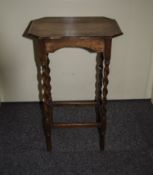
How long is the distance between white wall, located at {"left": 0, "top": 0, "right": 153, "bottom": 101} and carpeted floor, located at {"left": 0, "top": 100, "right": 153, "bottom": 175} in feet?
0.49

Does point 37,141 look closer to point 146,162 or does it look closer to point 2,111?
point 2,111

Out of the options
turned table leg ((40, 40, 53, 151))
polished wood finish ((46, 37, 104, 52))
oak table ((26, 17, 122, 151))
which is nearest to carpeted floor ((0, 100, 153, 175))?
turned table leg ((40, 40, 53, 151))

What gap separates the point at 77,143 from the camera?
168 cm

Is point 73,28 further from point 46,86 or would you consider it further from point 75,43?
point 46,86

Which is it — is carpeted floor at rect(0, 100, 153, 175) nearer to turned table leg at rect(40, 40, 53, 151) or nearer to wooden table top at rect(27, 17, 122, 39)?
turned table leg at rect(40, 40, 53, 151)

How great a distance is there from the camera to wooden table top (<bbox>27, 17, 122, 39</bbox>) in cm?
126

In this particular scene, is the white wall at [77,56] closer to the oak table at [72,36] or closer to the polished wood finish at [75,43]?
the oak table at [72,36]

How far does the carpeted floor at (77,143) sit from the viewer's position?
1485 mm

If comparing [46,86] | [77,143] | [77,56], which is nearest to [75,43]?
[46,86]

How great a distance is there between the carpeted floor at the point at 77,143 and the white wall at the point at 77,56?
0.49ft

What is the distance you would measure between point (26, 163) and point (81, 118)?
1.99 feet

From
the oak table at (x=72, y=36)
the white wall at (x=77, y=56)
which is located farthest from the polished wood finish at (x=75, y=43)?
the white wall at (x=77, y=56)

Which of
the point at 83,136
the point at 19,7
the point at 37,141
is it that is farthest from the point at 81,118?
the point at 19,7

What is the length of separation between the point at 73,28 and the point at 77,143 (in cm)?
81
